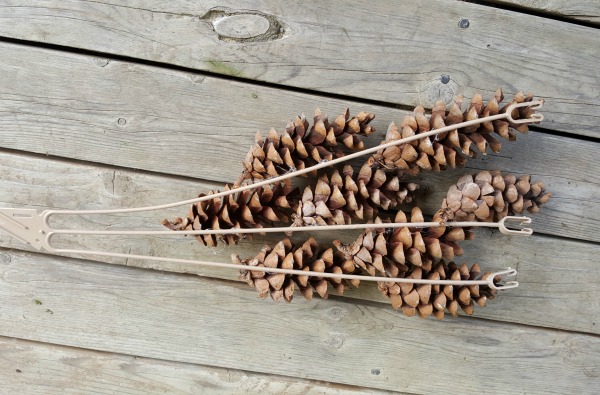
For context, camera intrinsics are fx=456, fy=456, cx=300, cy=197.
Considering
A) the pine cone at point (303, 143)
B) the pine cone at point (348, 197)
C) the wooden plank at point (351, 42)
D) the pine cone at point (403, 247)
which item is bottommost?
the pine cone at point (403, 247)

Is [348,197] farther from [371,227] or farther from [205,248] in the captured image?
[205,248]

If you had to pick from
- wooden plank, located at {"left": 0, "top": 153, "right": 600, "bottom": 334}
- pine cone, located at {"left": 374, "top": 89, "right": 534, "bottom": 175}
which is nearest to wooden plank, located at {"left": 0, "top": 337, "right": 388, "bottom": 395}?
wooden plank, located at {"left": 0, "top": 153, "right": 600, "bottom": 334}

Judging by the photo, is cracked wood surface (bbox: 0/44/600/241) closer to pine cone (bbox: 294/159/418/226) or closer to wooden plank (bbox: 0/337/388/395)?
pine cone (bbox: 294/159/418/226)

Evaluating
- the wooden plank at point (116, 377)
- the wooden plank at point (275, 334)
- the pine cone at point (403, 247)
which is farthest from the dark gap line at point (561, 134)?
the wooden plank at point (116, 377)

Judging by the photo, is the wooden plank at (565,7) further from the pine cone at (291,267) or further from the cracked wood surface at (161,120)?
the pine cone at (291,267)

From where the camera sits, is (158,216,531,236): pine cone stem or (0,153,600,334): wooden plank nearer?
(158,216,531,236): pine cone stem

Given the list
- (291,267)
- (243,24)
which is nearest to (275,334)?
(291,267)

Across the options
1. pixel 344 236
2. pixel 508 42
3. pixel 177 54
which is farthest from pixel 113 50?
pixel 508 42
